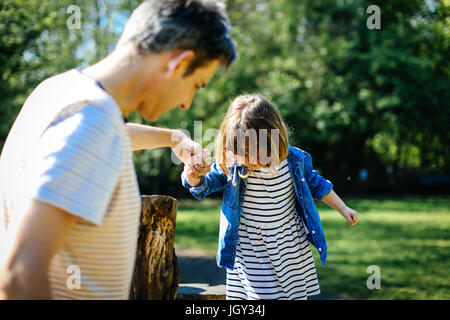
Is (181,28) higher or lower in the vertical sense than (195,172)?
higher

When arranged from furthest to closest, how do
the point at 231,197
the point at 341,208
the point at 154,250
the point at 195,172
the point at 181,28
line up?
the point at 154,250, the point at 341,208, the point at 231,197, the point at 195,172, the point at 181,28

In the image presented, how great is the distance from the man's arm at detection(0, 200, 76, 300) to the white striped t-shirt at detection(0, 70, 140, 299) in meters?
0.03

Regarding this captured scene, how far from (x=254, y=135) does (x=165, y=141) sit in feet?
2.09

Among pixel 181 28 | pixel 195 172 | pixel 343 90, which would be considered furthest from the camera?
pixel 343 90

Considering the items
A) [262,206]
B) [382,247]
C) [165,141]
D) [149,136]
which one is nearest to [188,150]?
[165,141]

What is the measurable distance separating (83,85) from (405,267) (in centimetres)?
650

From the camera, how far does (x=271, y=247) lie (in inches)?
103

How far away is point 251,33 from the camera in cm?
1883

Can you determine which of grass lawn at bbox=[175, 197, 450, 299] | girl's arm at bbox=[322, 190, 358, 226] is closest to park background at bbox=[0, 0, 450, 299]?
grass lawn at bbox=[175, 197, 450, 299]

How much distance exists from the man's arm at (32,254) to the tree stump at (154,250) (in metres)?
1.93

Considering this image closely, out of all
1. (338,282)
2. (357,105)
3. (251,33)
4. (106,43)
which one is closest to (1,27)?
(338,282)

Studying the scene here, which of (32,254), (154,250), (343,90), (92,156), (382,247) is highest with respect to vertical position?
(343,90)

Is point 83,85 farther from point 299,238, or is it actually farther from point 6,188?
point 299,238

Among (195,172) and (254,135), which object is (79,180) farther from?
(254,135)
